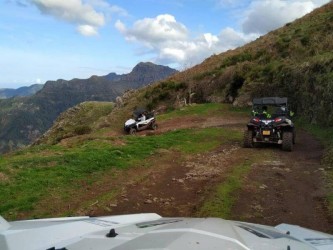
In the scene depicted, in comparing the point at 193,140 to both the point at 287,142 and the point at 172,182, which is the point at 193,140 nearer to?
the point at 287,142

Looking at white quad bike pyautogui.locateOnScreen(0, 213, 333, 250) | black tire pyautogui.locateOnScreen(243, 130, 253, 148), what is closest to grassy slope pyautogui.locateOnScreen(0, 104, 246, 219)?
black tire pyautogui.locateOnScreen(243, 130, 253, 148)

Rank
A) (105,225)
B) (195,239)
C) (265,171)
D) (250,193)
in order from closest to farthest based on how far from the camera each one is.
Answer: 1. (195,239)
2. (105,225)
3. (250,193)
4. (265,171)

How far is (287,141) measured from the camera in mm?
16703

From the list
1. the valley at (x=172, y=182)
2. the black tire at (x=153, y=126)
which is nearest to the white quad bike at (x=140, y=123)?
the black tire at (x=153, y=126)

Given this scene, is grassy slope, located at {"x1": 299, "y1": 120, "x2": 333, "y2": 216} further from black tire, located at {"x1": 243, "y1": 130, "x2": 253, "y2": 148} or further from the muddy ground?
black tire, located at {"x1": 243, "y1": 130, "x2": 253, "y2": 148}

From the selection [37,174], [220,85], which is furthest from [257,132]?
[220,85]

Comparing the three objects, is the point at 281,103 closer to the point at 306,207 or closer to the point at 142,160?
the point at 142,160

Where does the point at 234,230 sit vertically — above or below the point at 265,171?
above

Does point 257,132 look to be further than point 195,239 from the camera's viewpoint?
Yes

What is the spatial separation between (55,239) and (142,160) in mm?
11164

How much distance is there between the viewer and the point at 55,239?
3332 mm

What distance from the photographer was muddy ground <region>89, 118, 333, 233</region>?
368 inches

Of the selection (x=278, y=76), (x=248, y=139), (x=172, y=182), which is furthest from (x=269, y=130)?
(x=278, y=76)

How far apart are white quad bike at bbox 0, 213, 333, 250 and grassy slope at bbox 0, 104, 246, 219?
574cm
